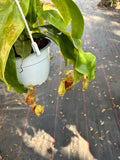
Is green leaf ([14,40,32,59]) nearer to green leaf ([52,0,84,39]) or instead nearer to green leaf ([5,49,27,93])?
green leaf ([5,49,27,93])

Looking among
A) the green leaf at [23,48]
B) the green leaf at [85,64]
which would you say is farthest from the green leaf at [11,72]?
the green leaf at [85,64]

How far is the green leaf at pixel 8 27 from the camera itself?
0.29 m

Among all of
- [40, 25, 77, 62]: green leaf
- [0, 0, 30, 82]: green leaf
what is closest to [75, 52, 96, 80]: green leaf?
[40, 25, 77, 62]: green leaf

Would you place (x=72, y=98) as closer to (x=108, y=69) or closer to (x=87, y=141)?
(x=87, y=141)

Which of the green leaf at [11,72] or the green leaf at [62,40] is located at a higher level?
the green leaf at [62,40]

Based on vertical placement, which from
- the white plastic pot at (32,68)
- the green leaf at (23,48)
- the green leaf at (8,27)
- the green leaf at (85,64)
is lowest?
the white plastic pot at (32,68)

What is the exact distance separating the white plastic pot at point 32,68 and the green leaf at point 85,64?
0.34 ft

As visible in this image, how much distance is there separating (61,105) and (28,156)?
479mm

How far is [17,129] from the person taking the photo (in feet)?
3.92

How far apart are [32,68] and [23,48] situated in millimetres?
63

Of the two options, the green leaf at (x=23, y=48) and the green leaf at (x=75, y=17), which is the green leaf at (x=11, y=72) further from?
the green leaf at (x=75, y=17)

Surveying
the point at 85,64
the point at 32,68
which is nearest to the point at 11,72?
the point at 32,68

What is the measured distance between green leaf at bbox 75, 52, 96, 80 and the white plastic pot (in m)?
0.10

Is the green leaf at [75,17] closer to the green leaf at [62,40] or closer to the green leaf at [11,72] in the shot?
the green leaf at [62,40]
